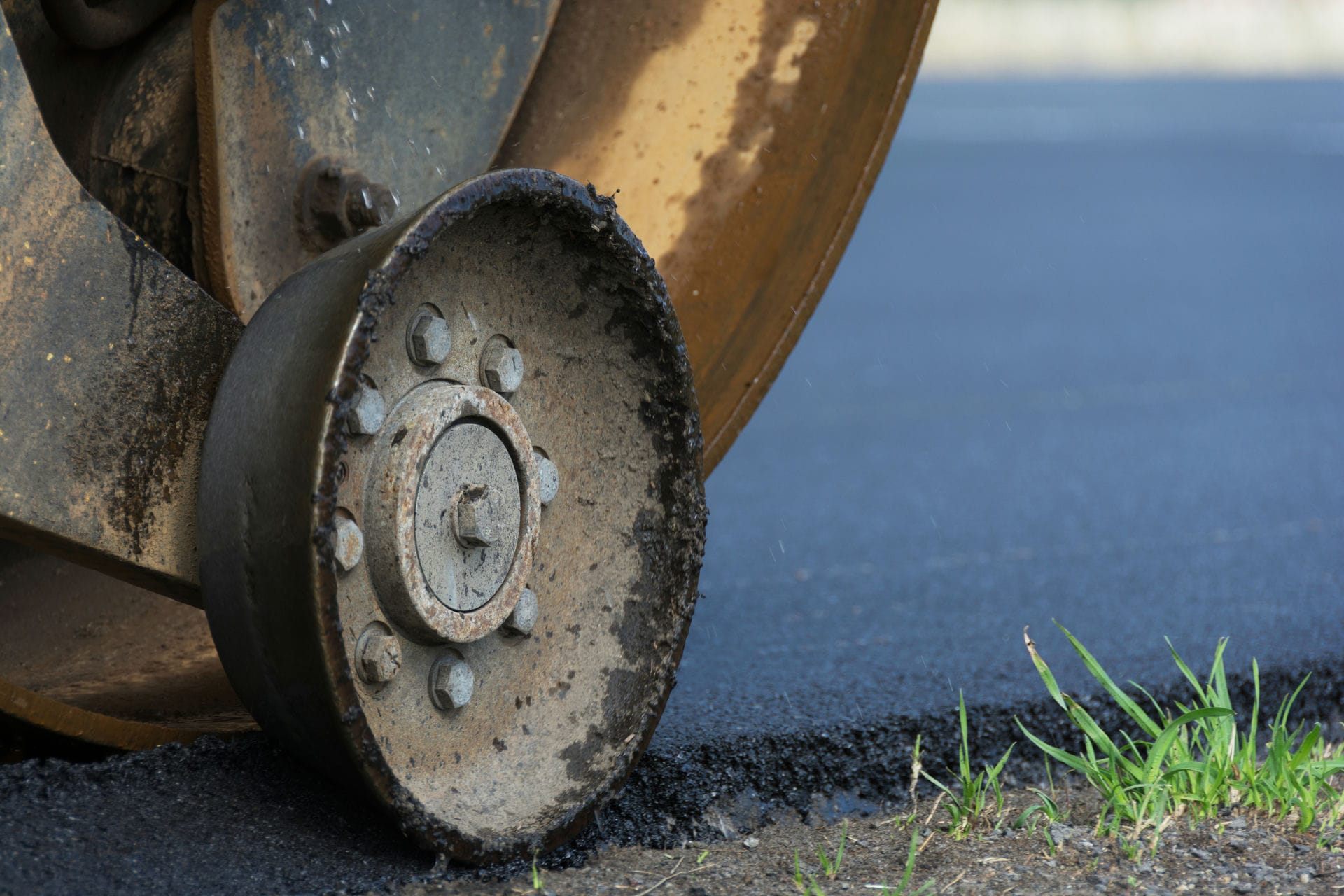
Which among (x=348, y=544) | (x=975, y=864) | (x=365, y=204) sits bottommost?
(x=975, y=864)

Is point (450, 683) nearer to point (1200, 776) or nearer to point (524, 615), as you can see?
point (524, 615)

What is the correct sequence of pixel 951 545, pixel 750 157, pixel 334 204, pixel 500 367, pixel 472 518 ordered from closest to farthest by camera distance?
pixel 472 518
pixel 500 367
pixel 334 204
pixel 750 157
pixel 951 545

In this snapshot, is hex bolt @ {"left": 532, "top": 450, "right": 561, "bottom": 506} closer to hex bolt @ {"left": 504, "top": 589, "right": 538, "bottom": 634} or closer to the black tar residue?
hex bolt @ {"left": 504, "top": 589, "right": 538, "bottom": 634}

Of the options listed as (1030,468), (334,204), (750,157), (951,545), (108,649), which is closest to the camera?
(334,204)

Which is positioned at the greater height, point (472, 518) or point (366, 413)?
point (366, 413)

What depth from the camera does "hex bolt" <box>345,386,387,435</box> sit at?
1.54 meters

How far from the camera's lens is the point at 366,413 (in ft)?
5.08

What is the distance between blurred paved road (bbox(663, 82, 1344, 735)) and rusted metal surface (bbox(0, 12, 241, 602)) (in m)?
0.99

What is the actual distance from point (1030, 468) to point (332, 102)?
114 inches

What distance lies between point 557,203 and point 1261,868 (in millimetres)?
1208

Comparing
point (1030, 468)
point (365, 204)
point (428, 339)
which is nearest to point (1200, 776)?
point (428, 339)

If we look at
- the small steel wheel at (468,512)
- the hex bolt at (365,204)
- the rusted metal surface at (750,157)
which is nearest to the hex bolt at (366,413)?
the small steel wheel at (468,512)

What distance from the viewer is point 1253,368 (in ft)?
18.9

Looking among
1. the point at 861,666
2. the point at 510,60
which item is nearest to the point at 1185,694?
the point at 861,666
